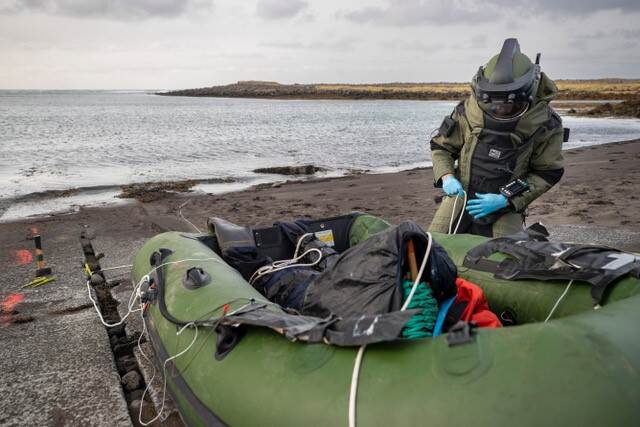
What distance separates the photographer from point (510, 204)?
414cm

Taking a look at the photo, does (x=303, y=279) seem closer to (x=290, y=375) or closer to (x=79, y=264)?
(x=290, y=375)

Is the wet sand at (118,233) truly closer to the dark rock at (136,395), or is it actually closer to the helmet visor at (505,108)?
the dark rock at (136,395)

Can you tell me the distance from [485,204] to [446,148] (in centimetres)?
68

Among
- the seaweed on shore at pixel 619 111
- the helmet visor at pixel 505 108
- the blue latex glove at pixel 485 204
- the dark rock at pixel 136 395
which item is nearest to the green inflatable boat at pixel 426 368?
the dark rock at pixel 136 395

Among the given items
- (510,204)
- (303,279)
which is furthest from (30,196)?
(510,204)

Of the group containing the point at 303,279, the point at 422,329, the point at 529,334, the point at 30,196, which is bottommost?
the point at 30,196

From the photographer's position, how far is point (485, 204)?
13.5 ft

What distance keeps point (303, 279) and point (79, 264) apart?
3558mm

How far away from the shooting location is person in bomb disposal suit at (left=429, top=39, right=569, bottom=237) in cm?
392

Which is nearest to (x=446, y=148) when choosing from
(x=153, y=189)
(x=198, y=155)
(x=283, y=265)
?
(x=283, y=265)

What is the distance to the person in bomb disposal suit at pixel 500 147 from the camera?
392cm

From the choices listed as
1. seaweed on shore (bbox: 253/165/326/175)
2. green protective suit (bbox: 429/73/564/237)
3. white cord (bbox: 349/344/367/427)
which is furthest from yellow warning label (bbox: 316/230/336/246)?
seaweed on shore (bbox: 253/165/326/175)

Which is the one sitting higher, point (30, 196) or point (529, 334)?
point (529, 334)

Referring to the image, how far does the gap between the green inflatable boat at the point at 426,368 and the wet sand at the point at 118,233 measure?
92cm
